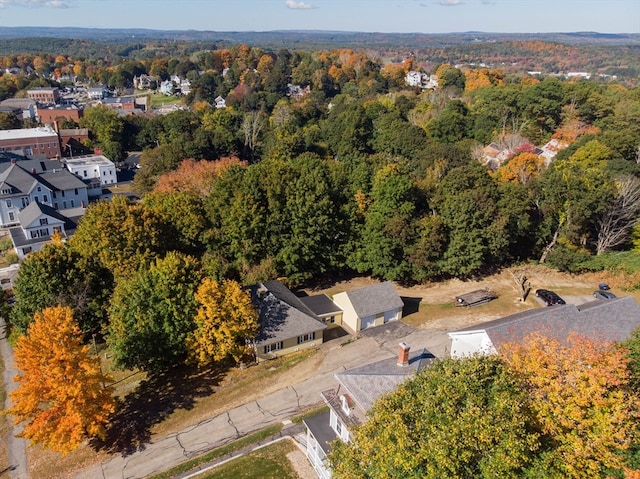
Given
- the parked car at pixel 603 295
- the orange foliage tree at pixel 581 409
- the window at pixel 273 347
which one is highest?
the orange foliage tree at pixel 581 409

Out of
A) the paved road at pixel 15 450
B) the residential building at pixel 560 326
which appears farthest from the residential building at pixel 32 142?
the residential building at pixel 560 326

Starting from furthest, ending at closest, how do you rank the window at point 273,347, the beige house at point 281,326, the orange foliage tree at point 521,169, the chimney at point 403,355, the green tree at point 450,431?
the orange foliage tree at point 521,169
the window at point 273,347
the beige house at point 281,326
the chimney at point 403,355
the green tree at point 450,431

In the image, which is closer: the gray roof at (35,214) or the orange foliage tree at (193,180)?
the orange foliage tree at (193,180)

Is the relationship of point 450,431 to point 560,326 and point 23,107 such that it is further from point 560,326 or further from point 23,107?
point 23,107

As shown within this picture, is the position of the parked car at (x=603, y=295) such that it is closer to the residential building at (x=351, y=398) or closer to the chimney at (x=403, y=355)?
the residential building at (x=351, y=398)

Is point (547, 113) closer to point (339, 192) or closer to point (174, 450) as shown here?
point (339, 192)

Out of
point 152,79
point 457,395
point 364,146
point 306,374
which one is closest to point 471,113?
point 364,146
